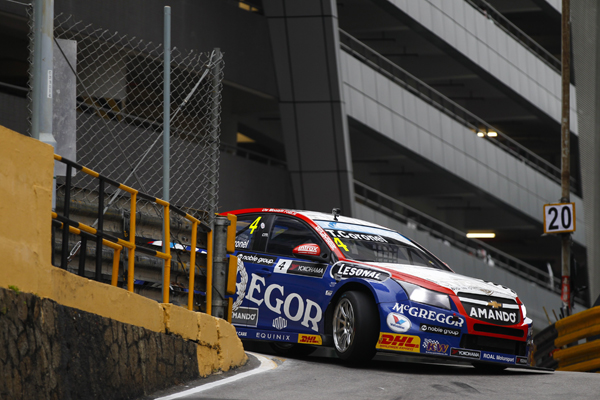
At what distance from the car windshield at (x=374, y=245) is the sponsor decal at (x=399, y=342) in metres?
1.19

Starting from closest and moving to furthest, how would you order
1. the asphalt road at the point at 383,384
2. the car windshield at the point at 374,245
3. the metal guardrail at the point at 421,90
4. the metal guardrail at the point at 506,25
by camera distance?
the asphalt road at the point at 383,384 → the car windshield at the point at 374,245 → the metal guardrail at the point at 421,90 → the metal guardrail at the point at 506,25

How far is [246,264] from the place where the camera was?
10.2 meters

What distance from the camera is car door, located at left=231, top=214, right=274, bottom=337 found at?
9977 millimetres

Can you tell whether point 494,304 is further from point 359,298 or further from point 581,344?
point 581,344

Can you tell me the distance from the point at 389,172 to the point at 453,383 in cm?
2034

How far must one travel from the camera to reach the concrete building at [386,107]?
18.3 meters

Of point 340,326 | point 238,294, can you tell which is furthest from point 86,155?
point 340,326

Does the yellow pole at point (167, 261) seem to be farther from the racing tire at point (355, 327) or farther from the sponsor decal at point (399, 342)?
the sponsor decal at point (399, 342)

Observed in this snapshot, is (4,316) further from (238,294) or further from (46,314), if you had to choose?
(238,294)

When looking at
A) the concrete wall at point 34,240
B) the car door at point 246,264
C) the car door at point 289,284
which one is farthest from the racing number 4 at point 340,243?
the concrete wall at point 34,240

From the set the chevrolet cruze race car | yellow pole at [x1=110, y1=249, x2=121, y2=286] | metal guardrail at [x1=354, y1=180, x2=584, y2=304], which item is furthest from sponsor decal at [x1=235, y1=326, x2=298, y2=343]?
metal guardrail at [x1=354, y1=180, x2=584, y2=304]

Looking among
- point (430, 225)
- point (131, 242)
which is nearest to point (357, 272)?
point (131, 242)

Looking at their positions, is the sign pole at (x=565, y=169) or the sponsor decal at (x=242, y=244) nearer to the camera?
the sponsor decal at (x=242, y=244)

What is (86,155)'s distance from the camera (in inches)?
567
